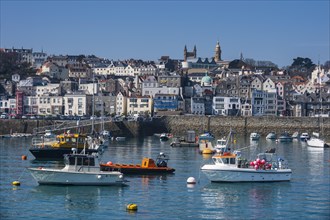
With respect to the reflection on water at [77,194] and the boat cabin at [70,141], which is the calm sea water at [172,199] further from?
the boat cabin at [70,141]

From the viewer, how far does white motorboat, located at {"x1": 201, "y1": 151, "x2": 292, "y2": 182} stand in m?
39.8

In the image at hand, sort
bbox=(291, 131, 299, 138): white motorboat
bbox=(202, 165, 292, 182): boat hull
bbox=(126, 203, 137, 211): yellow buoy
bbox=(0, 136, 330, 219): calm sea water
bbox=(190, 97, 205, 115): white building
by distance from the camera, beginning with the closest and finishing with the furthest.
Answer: bbox=(0, 136, 330, 219): calm sea water, bbox=(126, 203, 137, 211): yellow buoy, bbox=(202, 165, 292, 182): boat hull, bbox=(291, 131, 299, 138): white motorboat, bbox=(190, 97, 205, 115): white building

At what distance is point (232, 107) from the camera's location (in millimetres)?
121750

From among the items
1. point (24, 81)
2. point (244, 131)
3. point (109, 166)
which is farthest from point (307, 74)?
point (109, 166)

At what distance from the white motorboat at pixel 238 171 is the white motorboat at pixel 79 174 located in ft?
15.9

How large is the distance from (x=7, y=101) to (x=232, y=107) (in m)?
33.6

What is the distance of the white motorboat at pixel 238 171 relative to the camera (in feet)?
131

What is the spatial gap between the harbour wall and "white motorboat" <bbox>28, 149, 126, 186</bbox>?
54.9m

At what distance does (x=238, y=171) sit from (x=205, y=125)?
59.5 m

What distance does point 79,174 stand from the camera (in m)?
37.3

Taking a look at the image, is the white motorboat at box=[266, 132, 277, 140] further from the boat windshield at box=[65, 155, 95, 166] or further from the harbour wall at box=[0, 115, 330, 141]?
the boat windshield at box=[65, 155, 95, 166]

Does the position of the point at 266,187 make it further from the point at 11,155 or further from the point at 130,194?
the point at 11,155

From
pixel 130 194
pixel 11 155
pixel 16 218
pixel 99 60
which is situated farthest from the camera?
pixel 99 60

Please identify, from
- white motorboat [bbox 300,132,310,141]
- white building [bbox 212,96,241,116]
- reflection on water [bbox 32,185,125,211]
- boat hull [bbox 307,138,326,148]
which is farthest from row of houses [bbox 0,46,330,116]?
reflection on water [bbox 32,185,125,211]
